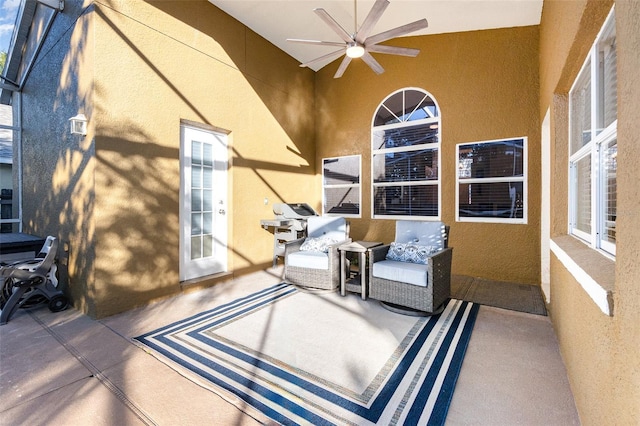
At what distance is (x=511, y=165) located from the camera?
15.7ft

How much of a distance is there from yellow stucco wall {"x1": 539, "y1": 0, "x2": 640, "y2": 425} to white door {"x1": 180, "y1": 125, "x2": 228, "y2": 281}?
4.41m

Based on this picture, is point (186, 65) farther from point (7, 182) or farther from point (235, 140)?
point (7, 182)

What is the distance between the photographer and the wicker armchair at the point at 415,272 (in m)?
3.34

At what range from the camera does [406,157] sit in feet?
18.9

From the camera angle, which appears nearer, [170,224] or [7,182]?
[170,224]

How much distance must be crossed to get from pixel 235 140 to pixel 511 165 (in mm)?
4561

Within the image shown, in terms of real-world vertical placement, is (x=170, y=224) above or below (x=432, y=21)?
below

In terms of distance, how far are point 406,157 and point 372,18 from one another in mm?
2978

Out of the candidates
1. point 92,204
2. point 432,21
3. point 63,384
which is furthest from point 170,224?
point 432,21

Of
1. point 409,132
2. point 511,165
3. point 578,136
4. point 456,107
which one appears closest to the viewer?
point 578,136

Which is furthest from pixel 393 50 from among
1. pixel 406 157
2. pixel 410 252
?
pixel 410 252

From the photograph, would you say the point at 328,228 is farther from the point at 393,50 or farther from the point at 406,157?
the point at 393,50

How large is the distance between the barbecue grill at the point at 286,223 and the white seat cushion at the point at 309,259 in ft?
2.93

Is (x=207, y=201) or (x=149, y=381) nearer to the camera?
(x=149, y=381)
